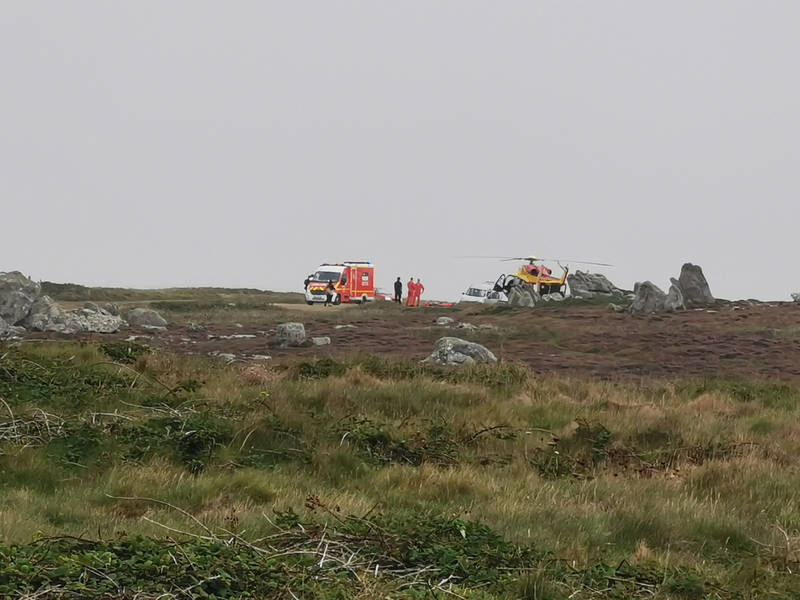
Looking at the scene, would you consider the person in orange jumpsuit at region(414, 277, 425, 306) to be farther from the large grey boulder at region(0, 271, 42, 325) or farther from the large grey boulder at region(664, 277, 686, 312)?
the large grey boulder at region(0, 271, 42, 325)

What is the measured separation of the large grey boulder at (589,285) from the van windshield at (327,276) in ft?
52.9

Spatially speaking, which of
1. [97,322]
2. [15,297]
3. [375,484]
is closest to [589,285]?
[97,322]

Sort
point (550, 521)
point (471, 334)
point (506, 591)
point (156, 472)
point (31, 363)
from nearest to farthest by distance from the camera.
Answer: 1. point (506, 591)
2. point (550, 521)
3. point (156, 472)
4. point (31, 363)
5. point (471, 334)

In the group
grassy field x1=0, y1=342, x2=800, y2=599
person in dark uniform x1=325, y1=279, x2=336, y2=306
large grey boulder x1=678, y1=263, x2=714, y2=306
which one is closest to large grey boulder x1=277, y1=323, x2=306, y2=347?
grassy field x1=0, y1=342, x2=800, y2=599

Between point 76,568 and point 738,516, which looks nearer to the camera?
point 76,568

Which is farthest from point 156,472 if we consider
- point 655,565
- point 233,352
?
point 233,352

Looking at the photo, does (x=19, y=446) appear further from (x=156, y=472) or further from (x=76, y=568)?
Answer: (x=76, y=568)

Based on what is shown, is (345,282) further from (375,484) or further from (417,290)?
(375,484)

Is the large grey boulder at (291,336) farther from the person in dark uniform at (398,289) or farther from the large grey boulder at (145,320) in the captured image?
the person in dark uniform at (398,289)

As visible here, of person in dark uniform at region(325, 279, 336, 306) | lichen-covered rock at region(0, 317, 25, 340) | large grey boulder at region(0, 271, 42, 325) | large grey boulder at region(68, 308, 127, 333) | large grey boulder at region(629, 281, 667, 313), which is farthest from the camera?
person in dark uniform at region(325, 279, 336, 306)

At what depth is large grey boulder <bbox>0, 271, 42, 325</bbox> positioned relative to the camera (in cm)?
3397

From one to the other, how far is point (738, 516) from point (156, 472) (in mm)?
5465

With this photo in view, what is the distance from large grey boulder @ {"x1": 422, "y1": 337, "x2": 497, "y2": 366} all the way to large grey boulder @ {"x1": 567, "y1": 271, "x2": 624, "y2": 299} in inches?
1455

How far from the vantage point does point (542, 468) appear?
9859 millimetres
